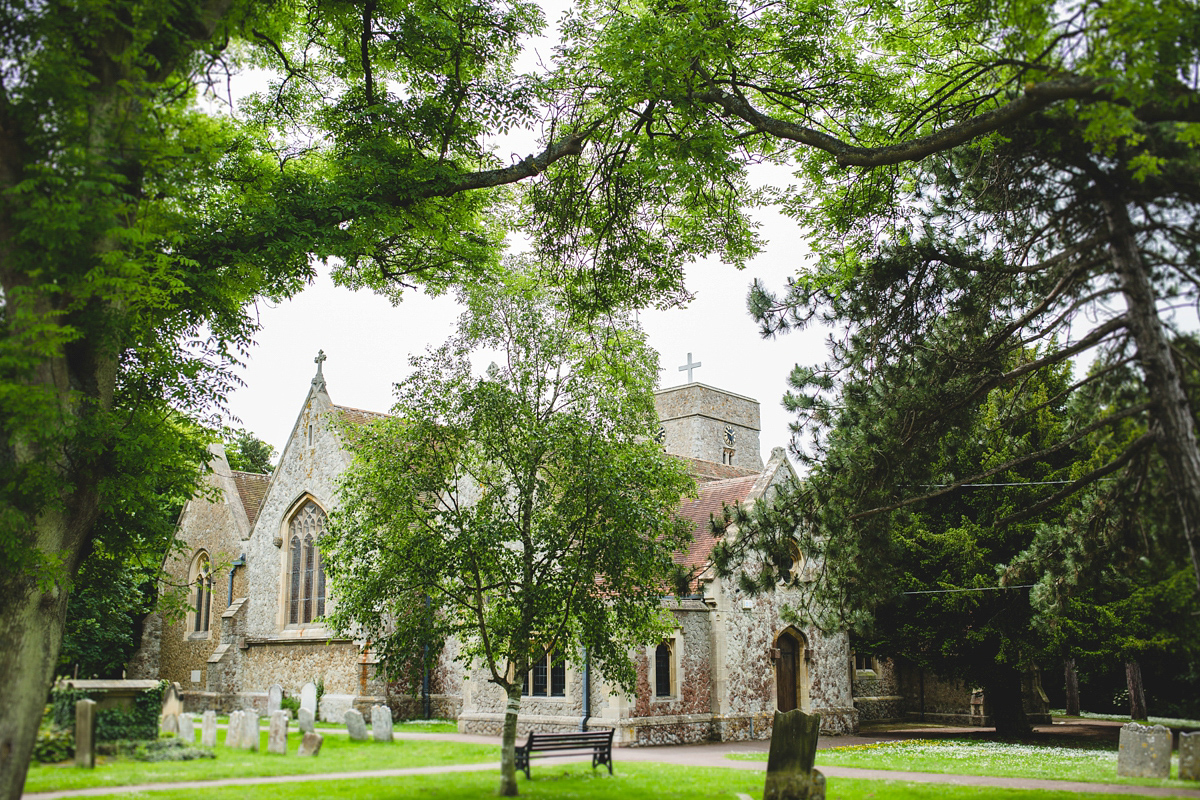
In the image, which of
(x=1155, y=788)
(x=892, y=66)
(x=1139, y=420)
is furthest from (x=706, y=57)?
(x=1155, y=788)

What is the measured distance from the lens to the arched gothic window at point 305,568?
2592cm

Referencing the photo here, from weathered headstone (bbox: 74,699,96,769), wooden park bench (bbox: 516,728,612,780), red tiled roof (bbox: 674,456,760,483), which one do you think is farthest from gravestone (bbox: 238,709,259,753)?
red tiled roof (bbox: 674,456,760,483)

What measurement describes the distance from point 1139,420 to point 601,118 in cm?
715

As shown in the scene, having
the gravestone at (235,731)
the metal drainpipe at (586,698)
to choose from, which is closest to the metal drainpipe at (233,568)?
the gravestone at (235,731)

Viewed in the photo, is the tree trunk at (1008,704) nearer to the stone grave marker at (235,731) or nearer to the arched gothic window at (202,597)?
the stone grave marker at (235,731)

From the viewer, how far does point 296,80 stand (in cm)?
1392

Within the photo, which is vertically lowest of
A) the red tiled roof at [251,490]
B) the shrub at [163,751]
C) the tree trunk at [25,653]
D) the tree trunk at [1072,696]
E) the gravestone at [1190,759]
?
the tree trunk at [1072,696]

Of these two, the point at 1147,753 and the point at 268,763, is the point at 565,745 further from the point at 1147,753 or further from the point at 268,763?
the point at 1147,753

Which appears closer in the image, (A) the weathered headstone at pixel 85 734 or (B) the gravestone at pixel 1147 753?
(A) the weathered headstone at pixel 85 734

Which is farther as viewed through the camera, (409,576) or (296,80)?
(296,80)

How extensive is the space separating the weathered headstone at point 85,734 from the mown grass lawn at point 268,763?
0.53 feet

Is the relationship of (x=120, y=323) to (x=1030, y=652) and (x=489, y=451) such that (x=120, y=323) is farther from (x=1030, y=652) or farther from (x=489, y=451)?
(x=1030, y=652)

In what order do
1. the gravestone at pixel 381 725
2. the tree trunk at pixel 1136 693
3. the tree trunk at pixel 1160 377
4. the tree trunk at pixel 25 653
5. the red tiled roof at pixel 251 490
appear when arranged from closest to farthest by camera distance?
the tree trunk at pixel 25 653 < the tree trunk at pixel 1160 377 < the gravestone at pixel 381 725 < the tree trunk at pixel 1136 693 < the red tiled roof at pixel 251 490

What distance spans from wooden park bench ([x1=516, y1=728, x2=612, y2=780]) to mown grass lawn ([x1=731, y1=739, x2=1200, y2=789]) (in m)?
3.56
